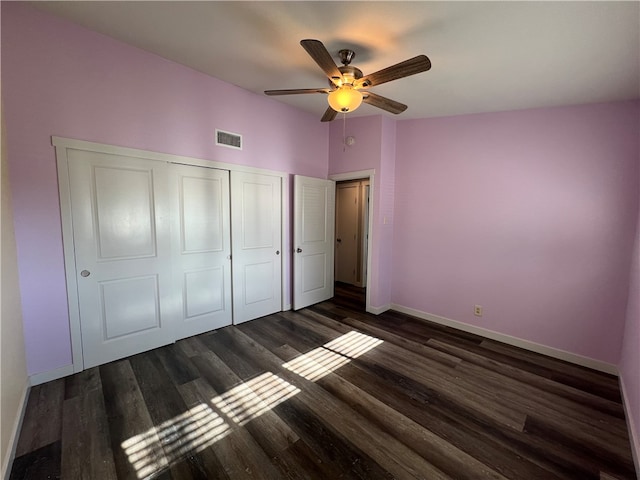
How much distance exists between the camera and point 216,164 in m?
3.00

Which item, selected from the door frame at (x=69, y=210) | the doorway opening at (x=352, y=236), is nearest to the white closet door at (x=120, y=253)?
the door frame at (x=69, y=210)

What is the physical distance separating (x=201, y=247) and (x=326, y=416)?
6.99ft

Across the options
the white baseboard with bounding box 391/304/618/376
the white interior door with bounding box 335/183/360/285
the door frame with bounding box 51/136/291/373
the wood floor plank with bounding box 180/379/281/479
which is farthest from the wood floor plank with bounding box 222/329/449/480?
the white interior door with bounding box 335/183/360/285

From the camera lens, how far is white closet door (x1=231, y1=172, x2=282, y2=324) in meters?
3.25

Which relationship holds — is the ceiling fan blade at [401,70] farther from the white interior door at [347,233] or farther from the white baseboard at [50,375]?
the white baseboard at [50,375]

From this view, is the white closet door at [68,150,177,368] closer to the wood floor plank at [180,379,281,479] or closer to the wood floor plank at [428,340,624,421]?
the wood floor plank at [180,379,281,479]

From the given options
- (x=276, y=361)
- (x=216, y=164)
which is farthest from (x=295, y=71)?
(x=276, y=361)

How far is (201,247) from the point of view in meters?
2.99

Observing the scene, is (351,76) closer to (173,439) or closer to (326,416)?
(326,416)

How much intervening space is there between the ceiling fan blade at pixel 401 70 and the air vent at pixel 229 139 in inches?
68.6

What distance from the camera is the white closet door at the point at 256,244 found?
325 centimetres

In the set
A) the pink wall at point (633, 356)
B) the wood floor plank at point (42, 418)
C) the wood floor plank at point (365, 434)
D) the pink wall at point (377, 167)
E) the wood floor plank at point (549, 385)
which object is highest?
the pink wall at point (377, 167)

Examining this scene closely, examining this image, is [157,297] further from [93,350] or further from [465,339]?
[465,339]

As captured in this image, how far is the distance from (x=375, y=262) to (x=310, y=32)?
2.71 metres
